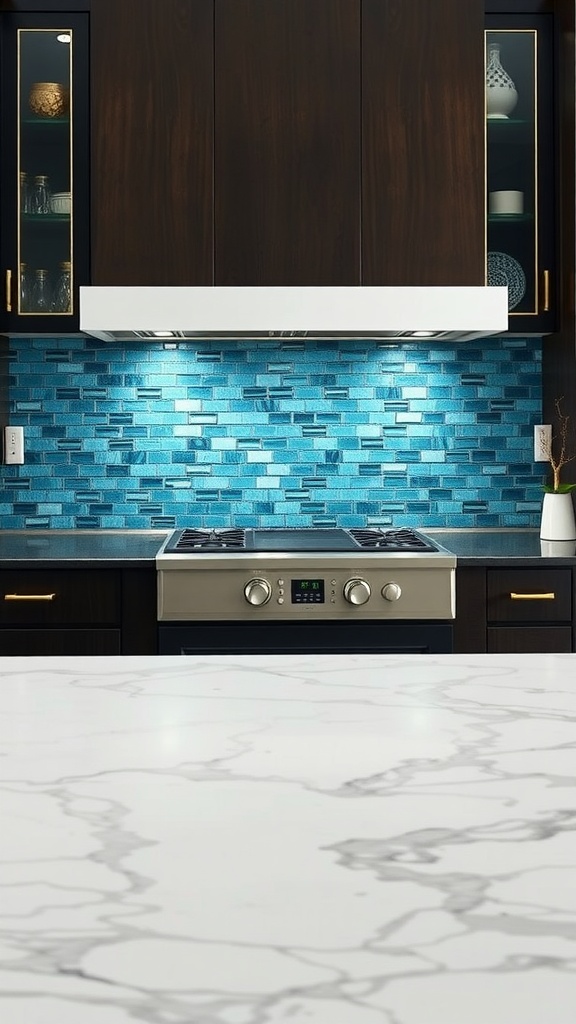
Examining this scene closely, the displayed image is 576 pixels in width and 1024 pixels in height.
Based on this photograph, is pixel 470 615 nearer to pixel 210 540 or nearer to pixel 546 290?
pixel 210 540

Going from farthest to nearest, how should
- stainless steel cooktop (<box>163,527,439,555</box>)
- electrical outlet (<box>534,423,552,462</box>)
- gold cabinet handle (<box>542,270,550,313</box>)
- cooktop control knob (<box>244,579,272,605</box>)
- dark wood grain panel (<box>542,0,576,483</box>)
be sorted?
electrical outlet (<box>534,423,552,462</box>), gold cabinet handle (<box>542,270,550,313</box>), dark wood grain panel (<box>542,0,576,483</box>), stainless steel cooktop (<box>163,527,439,555</box>), cooktop control knob (<box>244,579,272,605</box>)

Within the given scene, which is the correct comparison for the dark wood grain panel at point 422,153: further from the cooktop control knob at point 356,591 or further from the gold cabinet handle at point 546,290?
the cooktop control knob at point 356,591

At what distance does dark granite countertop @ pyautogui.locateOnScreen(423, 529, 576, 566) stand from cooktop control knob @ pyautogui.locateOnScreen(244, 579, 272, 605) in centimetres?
51

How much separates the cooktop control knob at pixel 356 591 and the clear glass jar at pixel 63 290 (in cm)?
118

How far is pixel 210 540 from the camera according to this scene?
3207 mm

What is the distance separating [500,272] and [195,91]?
104 centimetres

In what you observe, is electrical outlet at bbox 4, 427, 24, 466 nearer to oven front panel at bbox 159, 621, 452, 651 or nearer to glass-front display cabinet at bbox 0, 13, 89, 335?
glass-front display cabinet at bbox 0, 13, 89, 335

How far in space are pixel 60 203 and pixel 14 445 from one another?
0.77m

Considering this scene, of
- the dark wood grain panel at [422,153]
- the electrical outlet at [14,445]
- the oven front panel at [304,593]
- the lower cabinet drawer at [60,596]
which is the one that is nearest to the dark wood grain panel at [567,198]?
the dark wood grain panel at [422,153]

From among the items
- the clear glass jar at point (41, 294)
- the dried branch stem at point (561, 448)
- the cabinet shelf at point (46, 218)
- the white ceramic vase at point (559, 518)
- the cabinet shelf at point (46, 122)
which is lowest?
the white ceramic vase at point (559, 518)

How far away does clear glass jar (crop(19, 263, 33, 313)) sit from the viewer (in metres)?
3.29

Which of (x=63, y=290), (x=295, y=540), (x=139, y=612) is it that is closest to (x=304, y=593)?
(x=295, y=540)

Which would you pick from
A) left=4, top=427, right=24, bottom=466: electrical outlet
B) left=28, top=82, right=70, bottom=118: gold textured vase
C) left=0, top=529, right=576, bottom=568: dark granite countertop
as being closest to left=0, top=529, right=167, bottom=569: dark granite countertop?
left=0, top=529, right=576, bottom=568: dark granite countertop

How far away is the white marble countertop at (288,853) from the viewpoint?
59 centimetres
